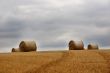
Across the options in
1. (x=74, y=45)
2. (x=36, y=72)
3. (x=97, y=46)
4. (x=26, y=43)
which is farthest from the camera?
(x=97, y=46)

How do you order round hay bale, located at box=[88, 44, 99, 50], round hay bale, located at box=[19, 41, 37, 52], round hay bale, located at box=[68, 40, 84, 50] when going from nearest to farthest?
round hay bale, located at box=[19, 41, 37, 52] < round hay bale, located at box=[68, 40, 84, 50] < round hay bale, located at box=[88, 44, 99, 50]

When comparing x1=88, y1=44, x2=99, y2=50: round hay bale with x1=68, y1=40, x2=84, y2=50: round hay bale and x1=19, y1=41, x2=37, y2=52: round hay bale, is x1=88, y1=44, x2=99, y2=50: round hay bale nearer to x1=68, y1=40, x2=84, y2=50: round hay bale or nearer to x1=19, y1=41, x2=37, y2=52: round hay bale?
x1=68, y1=40, x2=84, y2=50: round hay bale

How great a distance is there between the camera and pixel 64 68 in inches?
539

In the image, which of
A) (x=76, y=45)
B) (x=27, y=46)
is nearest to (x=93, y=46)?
(x=76, y=45)

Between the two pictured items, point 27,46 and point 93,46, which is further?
point 93,46

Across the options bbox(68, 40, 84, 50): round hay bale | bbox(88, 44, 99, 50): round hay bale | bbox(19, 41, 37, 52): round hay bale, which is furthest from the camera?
bbox(88, 44, 99, 50): round hay bale

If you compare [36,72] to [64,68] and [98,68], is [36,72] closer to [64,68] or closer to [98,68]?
[64,68]

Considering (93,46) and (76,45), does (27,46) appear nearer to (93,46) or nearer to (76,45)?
(76,45)

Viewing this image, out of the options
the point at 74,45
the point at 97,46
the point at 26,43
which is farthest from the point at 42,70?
the point at 97,46

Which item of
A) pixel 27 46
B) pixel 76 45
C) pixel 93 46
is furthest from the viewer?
pixel 93 46

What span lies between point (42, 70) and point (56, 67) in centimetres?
111

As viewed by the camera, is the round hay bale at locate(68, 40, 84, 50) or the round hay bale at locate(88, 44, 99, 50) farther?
the round hay bale at locate(88, 44, 99, 50)

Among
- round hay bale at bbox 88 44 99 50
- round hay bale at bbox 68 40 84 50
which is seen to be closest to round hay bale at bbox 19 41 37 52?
round hay bale at bbox 68 40 84 50

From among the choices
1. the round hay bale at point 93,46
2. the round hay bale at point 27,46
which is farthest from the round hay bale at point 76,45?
the round hay bale at point 27,46
